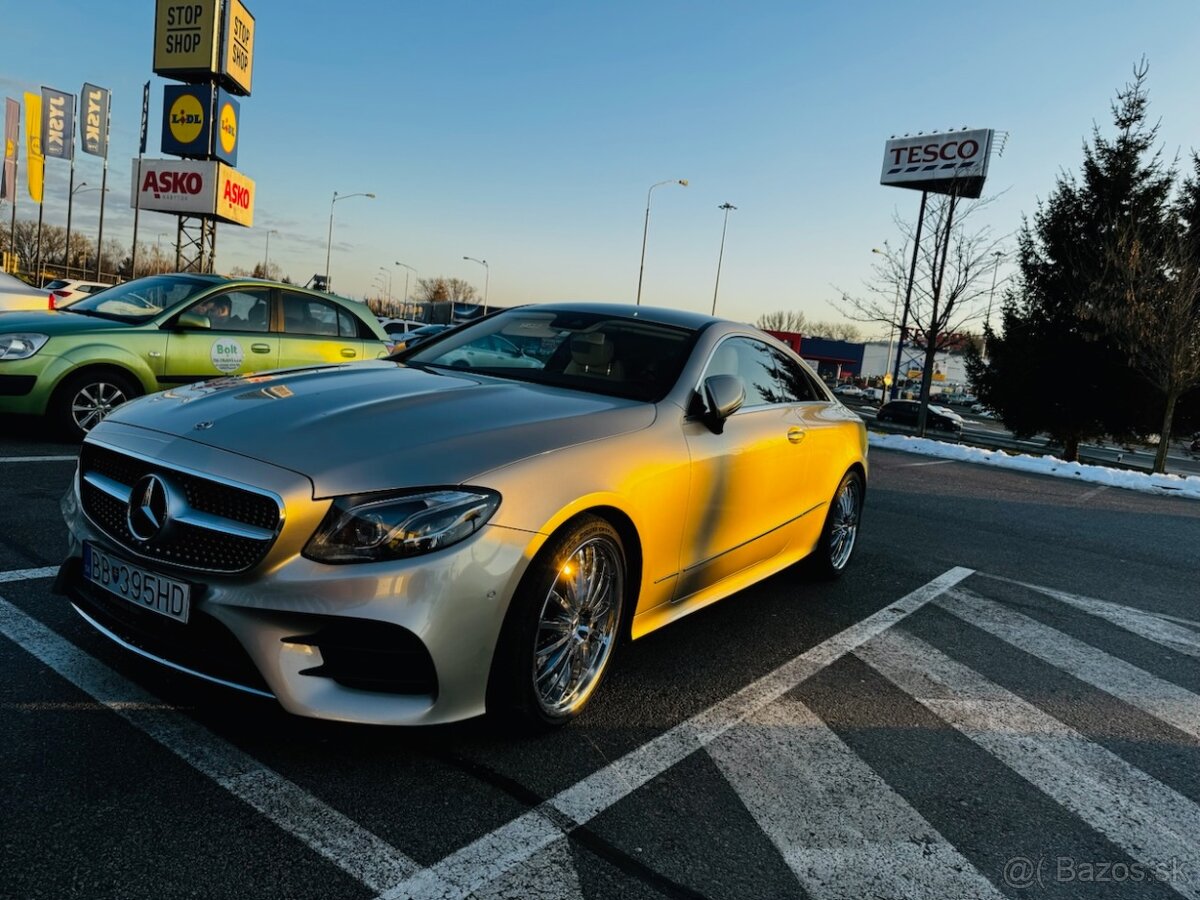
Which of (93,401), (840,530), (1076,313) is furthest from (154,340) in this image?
(1076,313)

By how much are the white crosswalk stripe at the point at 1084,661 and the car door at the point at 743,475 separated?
4.50ft

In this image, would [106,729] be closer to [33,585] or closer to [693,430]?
[33,585]

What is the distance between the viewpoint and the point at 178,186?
3397 cm

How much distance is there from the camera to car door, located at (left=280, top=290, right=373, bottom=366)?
8.25 meters

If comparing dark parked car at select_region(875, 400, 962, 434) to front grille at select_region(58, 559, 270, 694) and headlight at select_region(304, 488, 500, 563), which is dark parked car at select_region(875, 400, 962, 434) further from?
front grille at select_region(58, 559, 270, 694)

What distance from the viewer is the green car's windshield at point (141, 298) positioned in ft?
24.7

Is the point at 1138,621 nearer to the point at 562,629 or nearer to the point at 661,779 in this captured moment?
the point at 661,779

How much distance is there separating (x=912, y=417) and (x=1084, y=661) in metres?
39.9

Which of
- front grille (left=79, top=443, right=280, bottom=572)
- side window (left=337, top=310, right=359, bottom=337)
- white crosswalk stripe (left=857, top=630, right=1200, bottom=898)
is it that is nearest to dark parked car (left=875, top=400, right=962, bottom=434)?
side window (left=337, top=310, right=359, bottom=337)

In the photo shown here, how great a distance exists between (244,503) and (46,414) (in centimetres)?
588

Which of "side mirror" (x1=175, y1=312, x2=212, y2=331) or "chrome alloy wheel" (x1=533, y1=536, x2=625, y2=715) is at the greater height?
"side mirror" (x1=175, y1=312, x2=212, y2=331)

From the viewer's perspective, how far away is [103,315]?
7.47 m

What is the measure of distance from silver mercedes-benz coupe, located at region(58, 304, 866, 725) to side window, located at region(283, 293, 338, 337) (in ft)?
16.6

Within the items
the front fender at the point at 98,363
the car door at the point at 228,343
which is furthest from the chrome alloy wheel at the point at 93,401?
the car door at the point at 228,343
